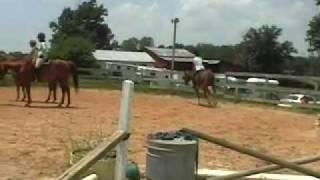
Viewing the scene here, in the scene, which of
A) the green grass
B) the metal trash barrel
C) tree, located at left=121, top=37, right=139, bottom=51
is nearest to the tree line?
the green grass

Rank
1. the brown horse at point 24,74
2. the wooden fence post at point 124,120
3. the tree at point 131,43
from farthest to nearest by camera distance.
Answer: the tree at point 131,43
the brown horse at point 24,74
the wooden fence post at point 124,120

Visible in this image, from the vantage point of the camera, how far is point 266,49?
6869 centimetres

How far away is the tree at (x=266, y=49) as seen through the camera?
68125 mm

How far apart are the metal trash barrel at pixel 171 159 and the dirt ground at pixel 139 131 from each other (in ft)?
8.10

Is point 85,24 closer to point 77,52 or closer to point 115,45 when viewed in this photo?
point 115,45

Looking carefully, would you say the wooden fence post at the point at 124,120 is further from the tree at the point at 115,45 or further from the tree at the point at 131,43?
the tree at the point at 131,43

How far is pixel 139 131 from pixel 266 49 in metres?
57.7

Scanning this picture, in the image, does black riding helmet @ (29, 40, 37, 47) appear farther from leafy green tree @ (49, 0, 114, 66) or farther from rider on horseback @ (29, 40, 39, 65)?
leafy green tree @ (49, 0, 114, 66)

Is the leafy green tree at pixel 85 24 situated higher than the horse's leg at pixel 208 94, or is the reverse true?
the leafy green tree at pixel 85 24

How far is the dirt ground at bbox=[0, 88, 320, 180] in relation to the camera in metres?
8.76

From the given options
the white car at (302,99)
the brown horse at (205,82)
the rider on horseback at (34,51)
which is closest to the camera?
the rider on horseback at (34,51)

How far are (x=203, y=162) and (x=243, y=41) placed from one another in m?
62.4

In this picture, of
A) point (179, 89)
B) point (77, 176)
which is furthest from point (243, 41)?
point (77, 176)

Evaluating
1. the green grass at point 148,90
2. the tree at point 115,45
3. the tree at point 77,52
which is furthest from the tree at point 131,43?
the green grass at point 148,90
